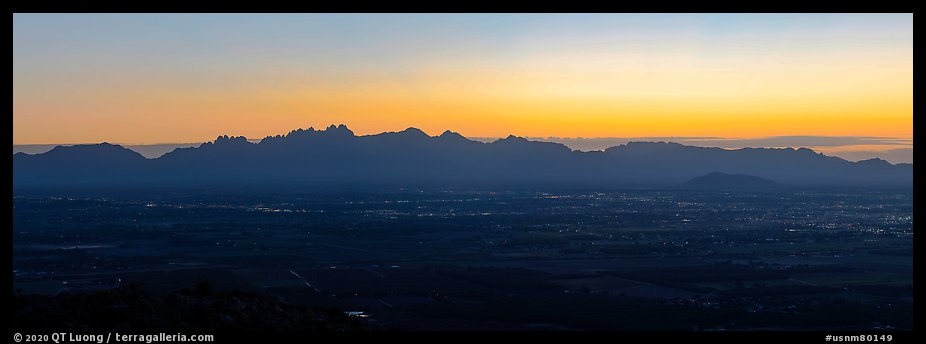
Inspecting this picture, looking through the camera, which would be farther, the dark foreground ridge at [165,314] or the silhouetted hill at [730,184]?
the silhouetted hill at [730,184]

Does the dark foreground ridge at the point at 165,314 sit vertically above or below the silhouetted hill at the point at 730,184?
below

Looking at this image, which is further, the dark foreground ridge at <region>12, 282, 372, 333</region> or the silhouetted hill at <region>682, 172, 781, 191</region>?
the silhouetted hill at <region>682, 172, 781, 191</region>

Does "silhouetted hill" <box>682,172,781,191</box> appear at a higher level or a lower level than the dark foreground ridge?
higher

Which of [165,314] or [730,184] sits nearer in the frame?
[165,314]

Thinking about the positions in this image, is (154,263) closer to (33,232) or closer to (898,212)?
(33,232)

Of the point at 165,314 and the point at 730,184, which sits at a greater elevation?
the point at 730,184
